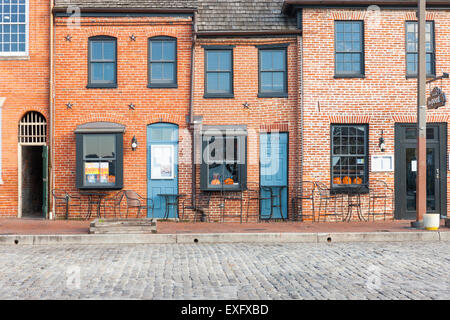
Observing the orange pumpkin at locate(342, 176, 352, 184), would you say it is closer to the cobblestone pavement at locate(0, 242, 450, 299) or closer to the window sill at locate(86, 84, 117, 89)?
the cobblestone pavement at locate(0, 242, 450, 299)

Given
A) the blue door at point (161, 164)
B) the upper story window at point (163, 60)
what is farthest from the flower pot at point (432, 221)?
the upper story window at point (163, 60)

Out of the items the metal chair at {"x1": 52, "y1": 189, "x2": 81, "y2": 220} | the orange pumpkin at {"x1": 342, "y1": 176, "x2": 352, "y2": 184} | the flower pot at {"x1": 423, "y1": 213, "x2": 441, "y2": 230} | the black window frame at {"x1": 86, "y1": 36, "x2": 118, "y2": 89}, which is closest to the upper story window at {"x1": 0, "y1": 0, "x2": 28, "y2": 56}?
the black window frame at {"x1": 86, "y1": 36, "x2": 118, "y2": 89}

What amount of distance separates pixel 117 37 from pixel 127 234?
23.1 feet

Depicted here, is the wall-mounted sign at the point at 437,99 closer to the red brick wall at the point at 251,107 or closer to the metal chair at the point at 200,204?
the red brick wall at the point at 251,107

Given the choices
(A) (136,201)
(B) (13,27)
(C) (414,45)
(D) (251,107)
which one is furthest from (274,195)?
(B) (13,27)

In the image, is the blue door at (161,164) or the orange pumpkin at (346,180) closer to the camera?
the orange pumpkin at (346,180)

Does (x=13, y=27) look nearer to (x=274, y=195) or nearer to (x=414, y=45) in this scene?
(x=274, y=195)

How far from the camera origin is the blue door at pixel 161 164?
53.0 ft

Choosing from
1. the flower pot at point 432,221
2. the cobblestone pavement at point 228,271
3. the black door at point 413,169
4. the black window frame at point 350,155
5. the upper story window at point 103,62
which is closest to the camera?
the cobblestone pavement at point 228,271

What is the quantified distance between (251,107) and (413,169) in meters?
5.38

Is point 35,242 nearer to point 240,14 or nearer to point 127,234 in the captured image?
point 127,234

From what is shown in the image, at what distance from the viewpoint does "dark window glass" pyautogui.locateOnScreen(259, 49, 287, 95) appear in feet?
53.4

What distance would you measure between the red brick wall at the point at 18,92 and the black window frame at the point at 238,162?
16.8ft

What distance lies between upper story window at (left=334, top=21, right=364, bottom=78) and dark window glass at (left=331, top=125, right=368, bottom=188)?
1.77 metres
